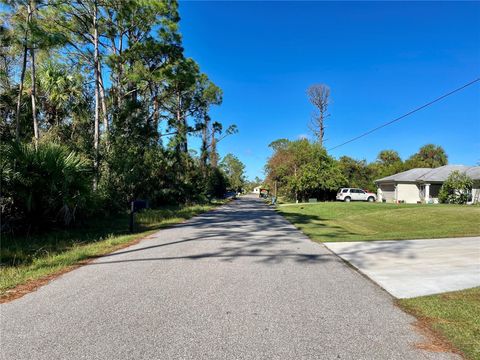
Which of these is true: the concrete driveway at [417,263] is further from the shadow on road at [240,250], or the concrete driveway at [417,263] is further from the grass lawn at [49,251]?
the grass lawn at [49,251]

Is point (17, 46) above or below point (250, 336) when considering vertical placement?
above

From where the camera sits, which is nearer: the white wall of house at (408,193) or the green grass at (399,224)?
the green grass at (399,224)

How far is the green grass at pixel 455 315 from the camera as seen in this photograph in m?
3.70

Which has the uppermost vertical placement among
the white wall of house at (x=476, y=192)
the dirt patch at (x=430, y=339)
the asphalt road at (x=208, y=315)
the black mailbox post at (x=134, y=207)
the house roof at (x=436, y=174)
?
the house roof at (x=436, y=174)

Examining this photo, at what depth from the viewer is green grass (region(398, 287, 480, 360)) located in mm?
3699

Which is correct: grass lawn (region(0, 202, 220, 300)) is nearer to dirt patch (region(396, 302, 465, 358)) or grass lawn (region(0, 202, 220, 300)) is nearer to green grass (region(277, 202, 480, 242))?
dirt patch (region(396, 302, 465, 358))

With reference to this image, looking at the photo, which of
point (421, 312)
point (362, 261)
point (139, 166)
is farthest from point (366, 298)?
point (139, 166)

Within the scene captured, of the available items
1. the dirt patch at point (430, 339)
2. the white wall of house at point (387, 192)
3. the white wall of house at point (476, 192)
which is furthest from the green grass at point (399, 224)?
the white wall of house at point (387, 192)

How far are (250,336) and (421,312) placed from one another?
2.29 meters

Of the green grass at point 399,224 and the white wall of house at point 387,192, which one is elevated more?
the white wall of house at point 387,192

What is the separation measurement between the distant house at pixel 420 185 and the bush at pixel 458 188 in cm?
169

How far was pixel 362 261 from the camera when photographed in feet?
26.5

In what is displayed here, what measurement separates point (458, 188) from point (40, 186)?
105 feet

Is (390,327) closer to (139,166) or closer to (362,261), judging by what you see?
(362,261)
